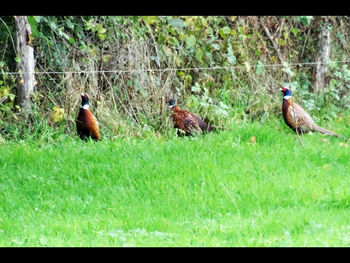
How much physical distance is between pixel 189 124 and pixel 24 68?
8.31 ft

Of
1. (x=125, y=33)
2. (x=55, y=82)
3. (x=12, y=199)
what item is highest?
(x=125, y=33)

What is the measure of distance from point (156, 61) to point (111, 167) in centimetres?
341

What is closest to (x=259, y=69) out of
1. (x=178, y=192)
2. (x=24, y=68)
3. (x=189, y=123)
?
(x=189, y=123)

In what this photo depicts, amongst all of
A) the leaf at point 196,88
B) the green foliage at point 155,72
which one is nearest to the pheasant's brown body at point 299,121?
the green foliage at point 155,72

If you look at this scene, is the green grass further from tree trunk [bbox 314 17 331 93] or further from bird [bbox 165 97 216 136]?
tree trunk [bbox 314 17 331 93]

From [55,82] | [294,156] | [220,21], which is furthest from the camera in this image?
[220,21]

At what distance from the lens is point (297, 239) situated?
195 inches

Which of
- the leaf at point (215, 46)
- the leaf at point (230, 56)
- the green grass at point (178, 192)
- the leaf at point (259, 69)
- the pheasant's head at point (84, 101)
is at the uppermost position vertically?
the leaf at point (215, 46)

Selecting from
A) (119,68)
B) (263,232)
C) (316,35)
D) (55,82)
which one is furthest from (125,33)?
(263,232)

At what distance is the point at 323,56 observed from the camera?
37.4 feet

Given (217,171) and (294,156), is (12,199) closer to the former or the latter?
(217,171)

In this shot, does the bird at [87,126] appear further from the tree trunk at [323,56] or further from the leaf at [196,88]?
the tree trunk at [323,56]

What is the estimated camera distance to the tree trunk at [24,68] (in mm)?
9016

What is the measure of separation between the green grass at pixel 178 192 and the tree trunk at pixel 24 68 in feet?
3.37
